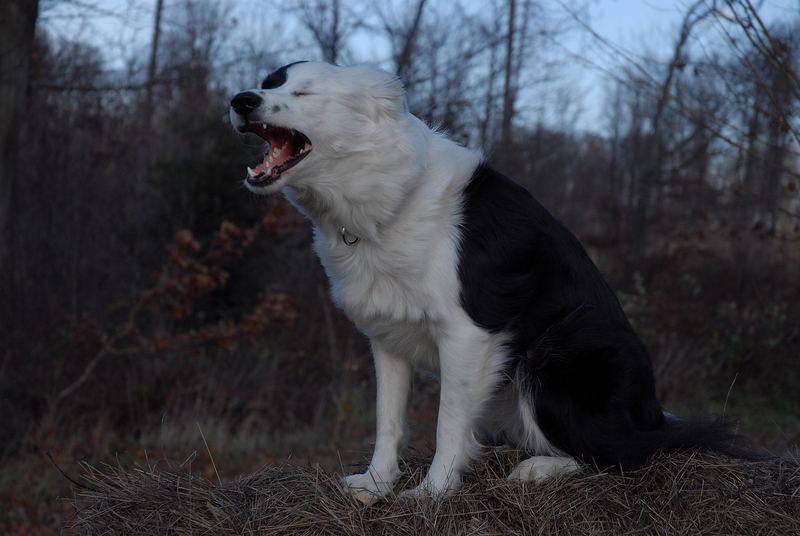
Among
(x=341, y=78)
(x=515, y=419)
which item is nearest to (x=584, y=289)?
(x=515, y=419)

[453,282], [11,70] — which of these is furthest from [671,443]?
[11,70]

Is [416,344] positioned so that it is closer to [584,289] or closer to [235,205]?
[584,289]

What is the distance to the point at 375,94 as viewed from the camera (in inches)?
128

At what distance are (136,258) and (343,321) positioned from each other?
2444mm

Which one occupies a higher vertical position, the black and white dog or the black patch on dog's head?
the black patch on dog's head

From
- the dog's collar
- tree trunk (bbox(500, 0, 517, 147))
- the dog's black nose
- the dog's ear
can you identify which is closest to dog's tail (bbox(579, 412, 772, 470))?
the dog's collar

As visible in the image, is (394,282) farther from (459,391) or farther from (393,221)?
(459,391)

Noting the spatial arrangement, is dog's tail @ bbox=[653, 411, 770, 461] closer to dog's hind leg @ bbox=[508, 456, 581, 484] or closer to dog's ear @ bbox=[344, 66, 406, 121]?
dog's hind leg @ bbox=[508, 456, 581, 484]

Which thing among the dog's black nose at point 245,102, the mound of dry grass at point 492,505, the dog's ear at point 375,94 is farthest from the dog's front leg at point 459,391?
the dog's black nose at point 245,102

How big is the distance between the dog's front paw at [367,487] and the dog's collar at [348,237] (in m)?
0.91

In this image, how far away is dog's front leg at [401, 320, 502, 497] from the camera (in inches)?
126

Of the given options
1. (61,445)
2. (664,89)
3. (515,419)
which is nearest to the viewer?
(515,419)

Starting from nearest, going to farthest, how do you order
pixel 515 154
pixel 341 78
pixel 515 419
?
pixel 341 78
pixel 515 419
pixel 515 154

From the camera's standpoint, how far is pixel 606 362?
3.33m
